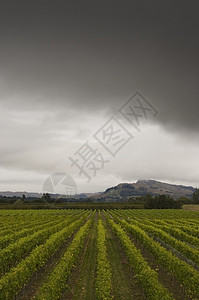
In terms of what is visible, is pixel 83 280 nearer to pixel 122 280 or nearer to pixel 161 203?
pixel 122 280

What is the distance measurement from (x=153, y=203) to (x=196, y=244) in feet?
304

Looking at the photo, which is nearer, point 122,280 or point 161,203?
point 122,280

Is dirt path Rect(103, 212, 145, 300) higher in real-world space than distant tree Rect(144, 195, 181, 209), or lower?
lower

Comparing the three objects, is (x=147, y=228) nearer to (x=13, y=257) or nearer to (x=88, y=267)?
(x=88, y=267)

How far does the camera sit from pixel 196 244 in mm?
20406

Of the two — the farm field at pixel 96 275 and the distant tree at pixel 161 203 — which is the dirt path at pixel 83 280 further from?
the distant tree at pixel 161 203

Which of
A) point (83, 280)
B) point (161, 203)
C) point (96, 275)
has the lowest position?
point (83, 280)

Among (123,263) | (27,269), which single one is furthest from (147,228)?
(27,269)

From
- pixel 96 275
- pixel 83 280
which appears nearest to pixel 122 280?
pixel 96 275

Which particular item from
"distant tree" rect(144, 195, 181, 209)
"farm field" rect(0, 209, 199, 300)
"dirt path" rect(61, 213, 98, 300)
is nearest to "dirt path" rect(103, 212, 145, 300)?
"farm field" rect(0, 209, 199, 300)

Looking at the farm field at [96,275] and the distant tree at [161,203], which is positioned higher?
the distant tree at [161,203]

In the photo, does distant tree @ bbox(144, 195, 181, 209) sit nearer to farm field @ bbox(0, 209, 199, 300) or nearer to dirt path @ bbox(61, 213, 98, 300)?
farm field @ bbox(0, 209, 199, 300)

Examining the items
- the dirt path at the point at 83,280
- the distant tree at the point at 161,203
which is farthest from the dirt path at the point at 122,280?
the distant tree at the point at 161,203

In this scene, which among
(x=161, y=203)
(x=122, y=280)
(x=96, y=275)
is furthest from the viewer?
(x=161, y=203)
